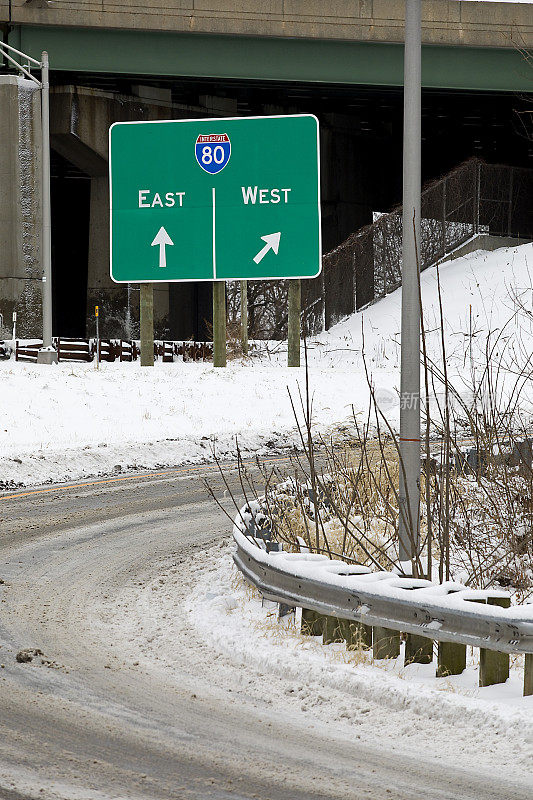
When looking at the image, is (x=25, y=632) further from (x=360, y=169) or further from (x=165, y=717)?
(x=360, y=169)

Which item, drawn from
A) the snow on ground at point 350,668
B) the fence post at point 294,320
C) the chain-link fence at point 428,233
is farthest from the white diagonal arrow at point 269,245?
the snow on ground at point 350,668

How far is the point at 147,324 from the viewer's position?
26.7m

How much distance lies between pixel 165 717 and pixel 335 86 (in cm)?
3515

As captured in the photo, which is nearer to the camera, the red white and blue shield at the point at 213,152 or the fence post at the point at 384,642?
the fence post at the point at 384,642

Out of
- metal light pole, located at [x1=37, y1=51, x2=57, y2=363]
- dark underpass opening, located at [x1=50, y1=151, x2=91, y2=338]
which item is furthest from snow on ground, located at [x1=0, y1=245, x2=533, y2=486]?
dark underpass opening, located at [x1=50, y1=151, x2=91, y2=338]

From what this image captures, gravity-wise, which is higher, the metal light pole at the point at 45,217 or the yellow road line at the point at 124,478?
the metal light pole at the point at 45,217

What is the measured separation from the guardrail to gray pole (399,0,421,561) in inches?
37.0

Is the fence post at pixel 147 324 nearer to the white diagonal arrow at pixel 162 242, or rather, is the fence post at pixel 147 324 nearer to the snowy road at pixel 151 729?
the white diagonal arrow at pixel 162 242

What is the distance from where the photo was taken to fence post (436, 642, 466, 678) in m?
6.11

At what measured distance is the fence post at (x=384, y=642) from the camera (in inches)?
253

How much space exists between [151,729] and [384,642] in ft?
5.23

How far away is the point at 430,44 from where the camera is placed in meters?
35.7

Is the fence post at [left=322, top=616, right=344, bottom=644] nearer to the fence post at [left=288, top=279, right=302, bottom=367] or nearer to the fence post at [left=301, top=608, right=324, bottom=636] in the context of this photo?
the fence post at [left=301, top=608, right=324, bottom=636]

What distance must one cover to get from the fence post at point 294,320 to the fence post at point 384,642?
63.3 ft
